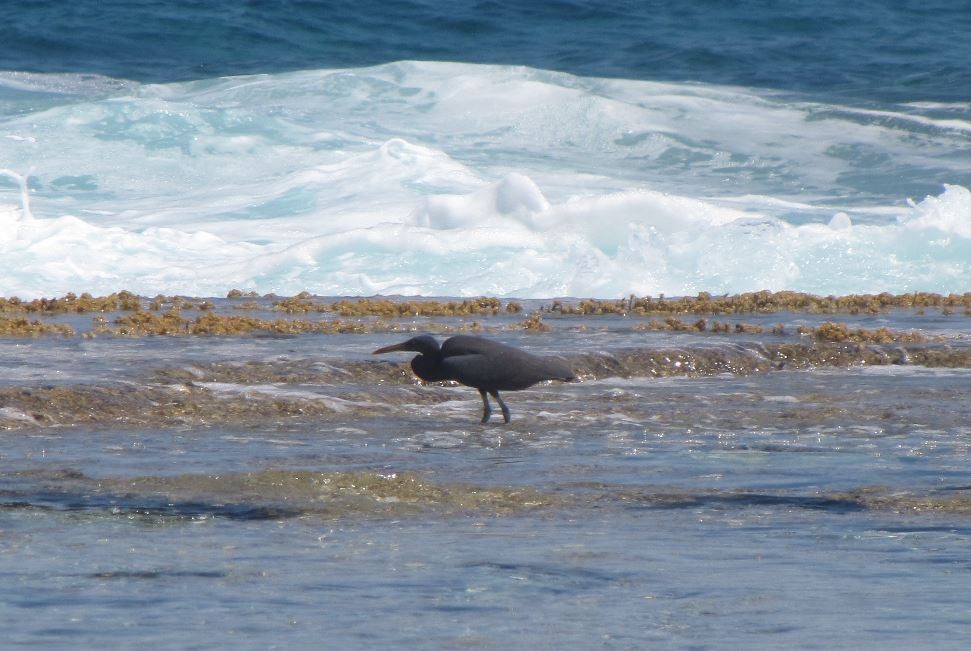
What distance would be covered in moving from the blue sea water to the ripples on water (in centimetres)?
956

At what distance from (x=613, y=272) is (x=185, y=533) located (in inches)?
567

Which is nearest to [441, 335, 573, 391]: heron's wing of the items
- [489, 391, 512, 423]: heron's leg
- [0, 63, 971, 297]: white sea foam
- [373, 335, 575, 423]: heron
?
[373, 335, 575, 423]: heron

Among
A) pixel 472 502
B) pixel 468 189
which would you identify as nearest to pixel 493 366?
pixel 472 502

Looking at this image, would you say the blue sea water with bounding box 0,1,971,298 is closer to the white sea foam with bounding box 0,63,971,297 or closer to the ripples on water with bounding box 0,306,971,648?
the white sea foam with bounding box 0,63,971,297

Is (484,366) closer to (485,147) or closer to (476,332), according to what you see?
(476,332)

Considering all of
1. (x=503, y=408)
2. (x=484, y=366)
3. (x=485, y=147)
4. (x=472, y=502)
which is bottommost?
(x=472, y=502)

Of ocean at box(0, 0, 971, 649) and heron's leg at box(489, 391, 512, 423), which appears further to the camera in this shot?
heron's leg at box(489, 391, 512, 423)

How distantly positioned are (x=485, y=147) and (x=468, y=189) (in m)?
3.99

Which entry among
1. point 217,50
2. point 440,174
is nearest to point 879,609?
point 440,174

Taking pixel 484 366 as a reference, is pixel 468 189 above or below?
above

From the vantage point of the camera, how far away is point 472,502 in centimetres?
677

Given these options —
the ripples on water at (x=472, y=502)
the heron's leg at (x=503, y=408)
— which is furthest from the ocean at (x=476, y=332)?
the heron's leg at (x=503, y=408)

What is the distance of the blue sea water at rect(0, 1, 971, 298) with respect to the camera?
21.1 meters

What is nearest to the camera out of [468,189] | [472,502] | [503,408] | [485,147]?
[472,502]
